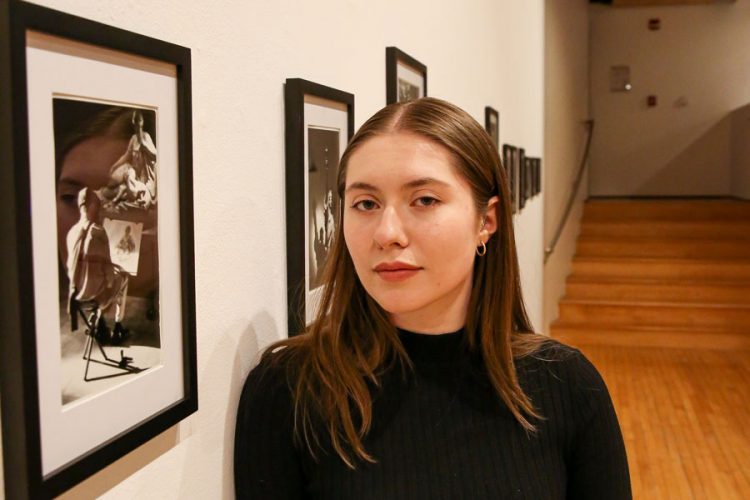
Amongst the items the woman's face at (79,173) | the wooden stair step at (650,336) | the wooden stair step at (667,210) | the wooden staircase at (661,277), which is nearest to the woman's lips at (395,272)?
the woman's face at (79,173)

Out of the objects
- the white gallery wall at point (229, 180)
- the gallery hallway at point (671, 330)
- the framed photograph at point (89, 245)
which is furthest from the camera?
the gallery hallway at point (671, 330)

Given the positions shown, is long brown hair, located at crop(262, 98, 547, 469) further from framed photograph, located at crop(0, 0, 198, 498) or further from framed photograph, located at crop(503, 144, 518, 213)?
framed photograph, located at crop(503, 144, 518, 213)

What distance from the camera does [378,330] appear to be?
4.48 ft

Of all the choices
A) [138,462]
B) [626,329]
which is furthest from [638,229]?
[138,462]

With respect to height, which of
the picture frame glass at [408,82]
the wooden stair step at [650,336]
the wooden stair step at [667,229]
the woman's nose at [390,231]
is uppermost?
the picture frame glass at [408,82]

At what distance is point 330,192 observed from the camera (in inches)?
64.2

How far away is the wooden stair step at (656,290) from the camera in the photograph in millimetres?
8367

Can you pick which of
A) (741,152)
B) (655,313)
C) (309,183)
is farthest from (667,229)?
(309,183)

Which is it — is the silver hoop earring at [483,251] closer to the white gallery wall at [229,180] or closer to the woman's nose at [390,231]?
the woman's nose at [390,231]

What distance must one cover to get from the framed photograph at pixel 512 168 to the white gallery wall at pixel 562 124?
8.45ft

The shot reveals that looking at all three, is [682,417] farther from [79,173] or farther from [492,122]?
[79,173]

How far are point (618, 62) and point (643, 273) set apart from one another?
4159 mm

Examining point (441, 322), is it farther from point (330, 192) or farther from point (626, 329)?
point (626, 329)

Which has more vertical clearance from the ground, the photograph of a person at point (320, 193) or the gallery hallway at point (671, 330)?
the photograph of a person at point (320, 193)
